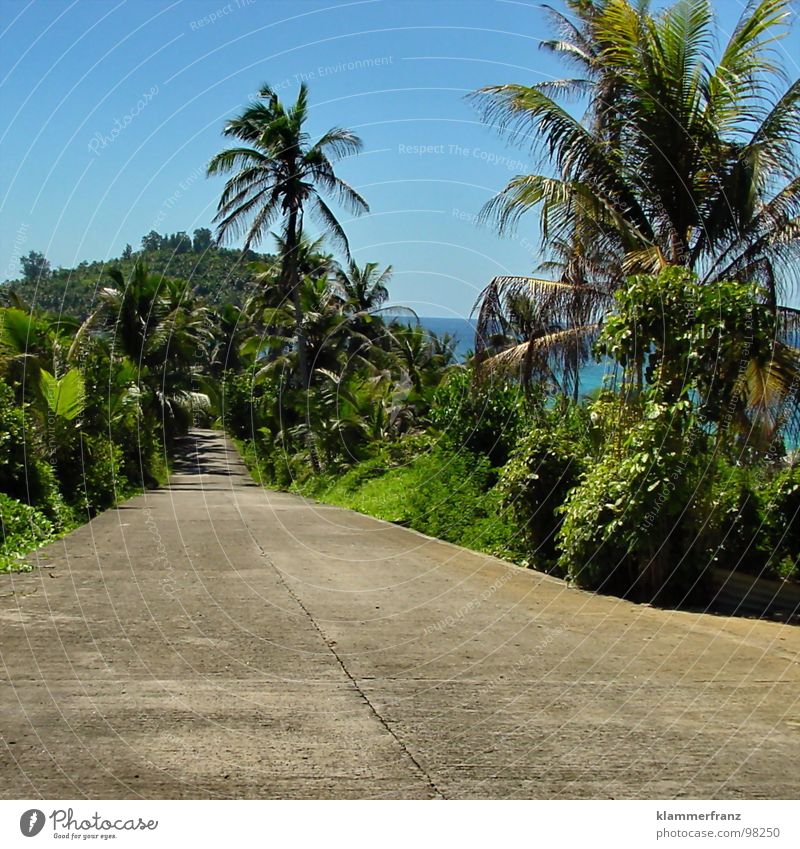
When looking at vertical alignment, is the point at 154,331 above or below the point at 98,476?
above

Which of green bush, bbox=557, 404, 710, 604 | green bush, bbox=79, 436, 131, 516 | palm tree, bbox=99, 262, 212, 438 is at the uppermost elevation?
palm tree, bbox=99, 262, 212, 438

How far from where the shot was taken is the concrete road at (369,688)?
404 centimetres

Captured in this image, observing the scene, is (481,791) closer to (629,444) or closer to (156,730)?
(156,730)

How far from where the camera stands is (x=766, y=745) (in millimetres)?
4656

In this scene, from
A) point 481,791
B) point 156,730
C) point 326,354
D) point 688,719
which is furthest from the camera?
point 326,354

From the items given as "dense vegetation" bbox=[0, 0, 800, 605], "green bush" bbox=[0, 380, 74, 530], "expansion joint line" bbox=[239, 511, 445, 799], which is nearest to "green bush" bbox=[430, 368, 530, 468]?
"dense vegetation" bbox=[0, 0, 800, 605]

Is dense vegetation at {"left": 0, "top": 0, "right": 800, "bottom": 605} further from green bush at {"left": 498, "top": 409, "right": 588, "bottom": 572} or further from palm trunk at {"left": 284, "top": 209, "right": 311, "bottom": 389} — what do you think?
palm trunk at {"left": 284, "top": 209, "right": 311, "bottom": 389}

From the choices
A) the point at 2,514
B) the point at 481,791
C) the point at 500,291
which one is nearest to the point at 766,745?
the point at 481,791

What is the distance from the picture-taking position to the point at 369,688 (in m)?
5.38

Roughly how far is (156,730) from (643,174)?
322 inches

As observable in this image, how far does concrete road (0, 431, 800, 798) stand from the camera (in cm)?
404

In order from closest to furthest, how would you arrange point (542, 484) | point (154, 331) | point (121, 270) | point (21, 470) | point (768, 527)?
1. point (542, 484)
2. point (768, 527)
3. point (21, 470)
4. point (154, 331)
5. point (121, 270)

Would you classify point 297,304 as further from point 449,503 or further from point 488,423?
point 449,503

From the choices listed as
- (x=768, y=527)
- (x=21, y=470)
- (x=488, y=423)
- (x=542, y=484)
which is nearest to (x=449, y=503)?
(x=488, y=423)
